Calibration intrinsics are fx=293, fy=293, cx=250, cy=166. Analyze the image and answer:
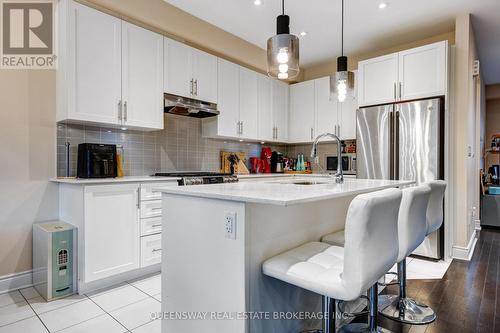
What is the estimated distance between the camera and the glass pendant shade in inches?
78.2

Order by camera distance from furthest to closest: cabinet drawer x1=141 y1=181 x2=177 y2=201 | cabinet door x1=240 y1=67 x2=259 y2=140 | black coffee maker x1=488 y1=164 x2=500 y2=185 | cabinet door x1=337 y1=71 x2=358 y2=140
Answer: black coffee maker x1=488 y1=164 x2=500 y2=185 < cabinet door x1=337 y1=71 x2=358 y2=140 < cabinet door x1=240 y1=67 x2=259 y2=140 < cabinet drawer x1=141 y1=181 x2=177 y2=201

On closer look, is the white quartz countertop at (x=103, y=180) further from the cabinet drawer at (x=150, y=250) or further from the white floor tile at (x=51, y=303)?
the white floor tile at (x=51, y=303)

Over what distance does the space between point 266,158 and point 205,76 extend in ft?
6.19

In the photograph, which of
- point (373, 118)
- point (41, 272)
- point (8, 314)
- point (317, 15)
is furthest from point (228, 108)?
point (8, 314)

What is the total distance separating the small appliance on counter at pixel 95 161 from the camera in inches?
107

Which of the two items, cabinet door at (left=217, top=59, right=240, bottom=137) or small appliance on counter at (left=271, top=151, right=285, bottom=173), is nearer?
cabinet door at (left=217, top=59, right=240, bottom=137)

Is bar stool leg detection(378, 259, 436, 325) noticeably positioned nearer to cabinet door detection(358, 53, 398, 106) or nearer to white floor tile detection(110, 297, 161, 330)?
white floor tile detection(110, 297, 161, 330)

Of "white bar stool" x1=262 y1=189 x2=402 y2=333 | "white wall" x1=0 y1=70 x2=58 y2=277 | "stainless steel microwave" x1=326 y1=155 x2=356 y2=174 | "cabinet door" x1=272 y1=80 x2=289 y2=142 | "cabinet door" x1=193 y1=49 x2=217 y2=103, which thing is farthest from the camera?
"cabinet door" x1=272 y1=80 x2=289 y2=142

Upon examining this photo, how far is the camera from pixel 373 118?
3814mm

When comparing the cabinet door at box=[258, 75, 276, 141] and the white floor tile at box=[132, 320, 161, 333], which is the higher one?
the cabinet door at box=[258, 75, 276, 141]

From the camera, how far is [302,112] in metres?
5.12

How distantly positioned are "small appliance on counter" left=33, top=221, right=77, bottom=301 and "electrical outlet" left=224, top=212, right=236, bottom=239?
1.77 metres

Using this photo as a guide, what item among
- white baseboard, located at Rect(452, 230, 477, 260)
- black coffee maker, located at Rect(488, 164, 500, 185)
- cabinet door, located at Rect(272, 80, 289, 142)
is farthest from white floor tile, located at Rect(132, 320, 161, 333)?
black coffee maker, located at Rect(488, 164, 500, 185)

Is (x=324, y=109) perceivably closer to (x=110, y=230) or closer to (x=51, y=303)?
(x=110, y=230)
